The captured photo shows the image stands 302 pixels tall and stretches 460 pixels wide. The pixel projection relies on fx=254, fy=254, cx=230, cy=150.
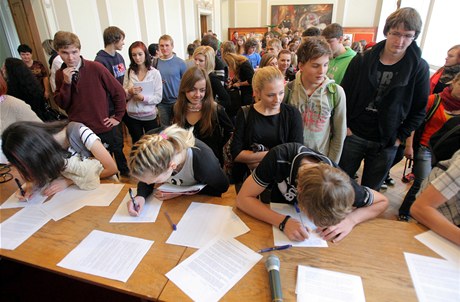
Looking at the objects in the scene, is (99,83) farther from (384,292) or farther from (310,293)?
(384,292)

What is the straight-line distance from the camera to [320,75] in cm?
169

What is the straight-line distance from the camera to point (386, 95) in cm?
174

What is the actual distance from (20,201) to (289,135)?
1.65 metres

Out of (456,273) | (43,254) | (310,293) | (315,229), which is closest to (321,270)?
(310,293)

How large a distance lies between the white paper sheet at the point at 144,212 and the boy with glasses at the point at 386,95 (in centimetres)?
153

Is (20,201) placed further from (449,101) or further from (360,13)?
(360,13)

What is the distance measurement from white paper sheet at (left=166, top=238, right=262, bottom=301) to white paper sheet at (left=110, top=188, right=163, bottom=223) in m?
0.36

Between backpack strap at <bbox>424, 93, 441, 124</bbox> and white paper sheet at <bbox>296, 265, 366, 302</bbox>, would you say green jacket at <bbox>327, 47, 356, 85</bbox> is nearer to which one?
backpack strap at <bbox>424, 93, 441, 124</bbox>

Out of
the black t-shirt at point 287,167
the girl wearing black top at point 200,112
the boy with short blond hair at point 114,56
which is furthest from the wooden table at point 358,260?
the boy with short blond hair at point 114,56

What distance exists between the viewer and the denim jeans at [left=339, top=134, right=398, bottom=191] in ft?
6.37

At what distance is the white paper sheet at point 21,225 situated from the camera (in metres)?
1.17

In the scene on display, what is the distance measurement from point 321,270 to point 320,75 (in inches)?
48.2

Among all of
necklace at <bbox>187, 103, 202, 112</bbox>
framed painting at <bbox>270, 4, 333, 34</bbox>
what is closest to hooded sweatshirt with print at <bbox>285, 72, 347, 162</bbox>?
necklace at <bbox>187, 103, 202, 112</bbox>

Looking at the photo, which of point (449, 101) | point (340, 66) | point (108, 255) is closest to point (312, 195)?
point (108, 255)
